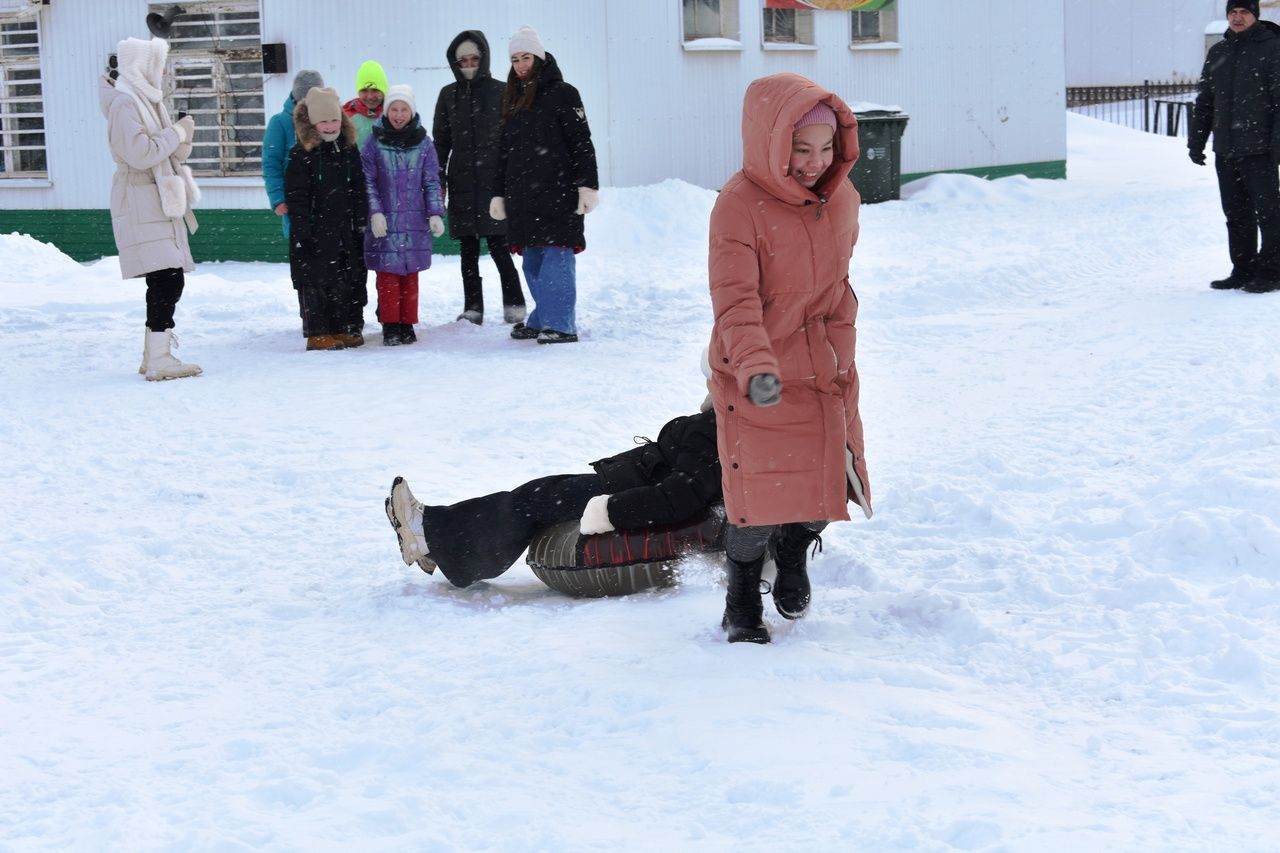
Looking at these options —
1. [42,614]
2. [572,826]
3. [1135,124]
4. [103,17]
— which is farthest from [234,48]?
[1135,124]

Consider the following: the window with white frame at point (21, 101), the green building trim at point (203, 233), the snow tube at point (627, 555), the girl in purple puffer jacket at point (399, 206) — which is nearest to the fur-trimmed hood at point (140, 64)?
the girl in purple puffer jacket at point (399, 206)

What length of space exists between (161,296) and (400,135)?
192cm

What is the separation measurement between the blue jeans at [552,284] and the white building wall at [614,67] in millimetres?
5002

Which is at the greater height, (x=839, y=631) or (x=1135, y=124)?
(x=1135, y=124)

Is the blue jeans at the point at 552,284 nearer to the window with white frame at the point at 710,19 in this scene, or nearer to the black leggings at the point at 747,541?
the black leggings at the point at 747,541

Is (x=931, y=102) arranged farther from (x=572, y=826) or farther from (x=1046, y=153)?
(x=572, y=826)

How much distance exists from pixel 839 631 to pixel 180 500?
272 centimetres

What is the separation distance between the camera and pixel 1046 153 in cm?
1881

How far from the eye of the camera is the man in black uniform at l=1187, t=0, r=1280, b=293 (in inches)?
320

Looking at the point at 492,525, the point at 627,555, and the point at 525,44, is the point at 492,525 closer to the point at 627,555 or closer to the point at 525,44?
the point at 627,555

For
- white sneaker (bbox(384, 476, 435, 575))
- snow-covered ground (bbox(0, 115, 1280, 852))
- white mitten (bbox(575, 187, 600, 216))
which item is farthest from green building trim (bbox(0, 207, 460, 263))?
white sneaker (bbox(384, 476, 435, 575))

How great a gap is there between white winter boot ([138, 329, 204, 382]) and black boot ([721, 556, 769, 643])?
16.0ft

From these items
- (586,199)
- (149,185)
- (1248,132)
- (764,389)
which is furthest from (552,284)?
(764,389)

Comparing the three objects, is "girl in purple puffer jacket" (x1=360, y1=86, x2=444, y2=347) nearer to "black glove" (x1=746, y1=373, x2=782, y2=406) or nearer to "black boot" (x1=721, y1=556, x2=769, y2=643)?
"black boot" (x1=721, y1=556, x2=769, y2=643)
